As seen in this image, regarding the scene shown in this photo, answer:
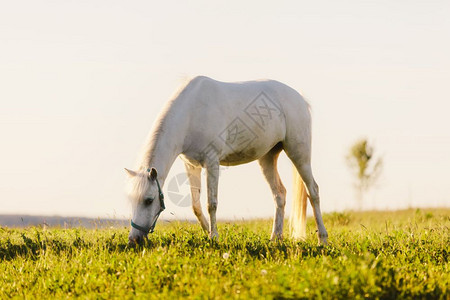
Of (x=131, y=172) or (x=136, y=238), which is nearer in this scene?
(x=131, y=172)

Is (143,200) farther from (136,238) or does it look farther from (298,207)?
(298,207)

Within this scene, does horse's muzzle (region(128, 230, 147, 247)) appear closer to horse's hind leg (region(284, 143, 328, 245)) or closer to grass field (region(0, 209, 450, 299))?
grass field (region(0, 209, 450, 299))

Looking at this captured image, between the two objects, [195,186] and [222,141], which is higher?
[222,141]

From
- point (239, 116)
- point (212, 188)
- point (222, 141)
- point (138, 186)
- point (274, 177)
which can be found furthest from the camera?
point (274, 177)

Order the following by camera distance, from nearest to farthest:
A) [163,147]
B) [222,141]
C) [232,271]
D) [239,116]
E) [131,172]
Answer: [232,271], [131,172], [163,147], [222,141], [239,116]

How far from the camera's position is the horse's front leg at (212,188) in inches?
350

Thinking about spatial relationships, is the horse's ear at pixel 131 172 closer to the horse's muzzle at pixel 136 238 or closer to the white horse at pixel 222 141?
the white horse at pixel 222 141

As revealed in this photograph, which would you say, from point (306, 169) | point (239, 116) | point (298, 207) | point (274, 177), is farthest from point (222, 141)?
point (298, 207)

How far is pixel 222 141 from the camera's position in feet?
29.9

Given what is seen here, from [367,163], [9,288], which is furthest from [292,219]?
[367,163]

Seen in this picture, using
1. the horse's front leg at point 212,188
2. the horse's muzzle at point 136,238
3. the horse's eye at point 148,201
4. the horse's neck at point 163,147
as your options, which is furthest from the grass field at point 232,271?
the horse's neck at point 163,147

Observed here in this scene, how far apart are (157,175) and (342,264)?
328 centimetres

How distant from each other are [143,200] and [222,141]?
1.93m

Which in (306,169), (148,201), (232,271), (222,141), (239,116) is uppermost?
(239,116)
